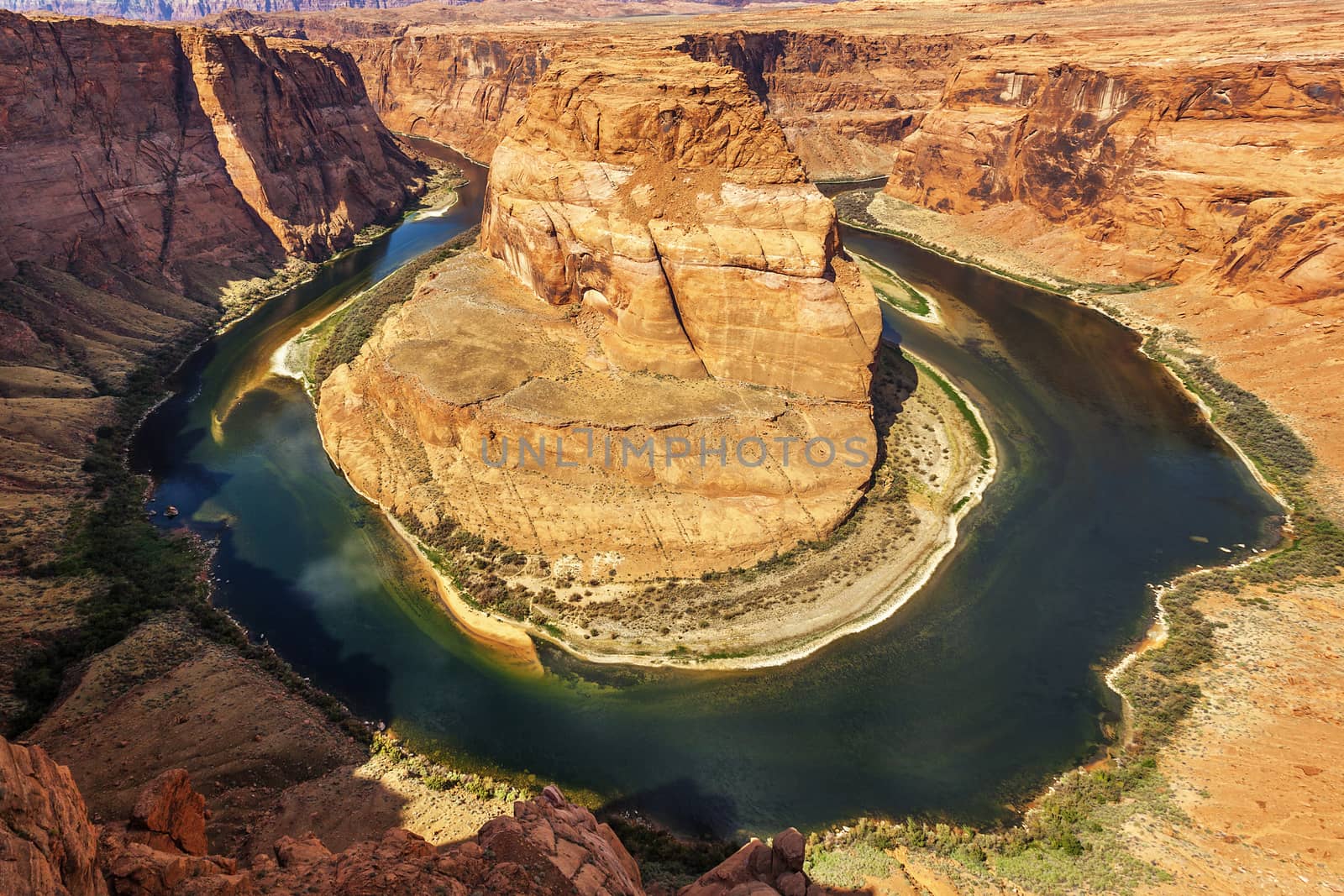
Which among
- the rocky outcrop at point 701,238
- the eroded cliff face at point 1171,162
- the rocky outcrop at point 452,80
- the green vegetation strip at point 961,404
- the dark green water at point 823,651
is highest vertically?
the rocky outcrop at point 452,80

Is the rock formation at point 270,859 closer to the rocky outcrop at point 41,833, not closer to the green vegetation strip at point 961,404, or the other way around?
the rocky outcrop at point 41,833

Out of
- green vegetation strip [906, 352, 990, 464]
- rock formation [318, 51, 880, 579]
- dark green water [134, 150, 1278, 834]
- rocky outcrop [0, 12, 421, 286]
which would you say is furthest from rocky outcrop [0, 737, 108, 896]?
rocky outcrop [0, 12, 421, 286]

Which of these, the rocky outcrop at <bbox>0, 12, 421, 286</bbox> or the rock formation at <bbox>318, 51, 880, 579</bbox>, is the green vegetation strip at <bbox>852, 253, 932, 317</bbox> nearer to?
the rock formation at <bbox>318, 51, 880, 579</bbox>

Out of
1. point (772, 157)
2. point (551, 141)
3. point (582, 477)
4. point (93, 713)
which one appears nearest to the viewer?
point (93, 713)

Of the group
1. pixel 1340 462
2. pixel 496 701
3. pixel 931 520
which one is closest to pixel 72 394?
pixel 496 701

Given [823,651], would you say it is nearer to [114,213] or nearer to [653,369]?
[653,369]

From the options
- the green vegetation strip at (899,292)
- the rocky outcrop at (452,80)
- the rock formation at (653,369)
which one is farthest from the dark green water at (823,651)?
the rocky outcrop at (452,80)

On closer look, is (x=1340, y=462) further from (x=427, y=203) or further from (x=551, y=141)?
(x=427, y=203)
